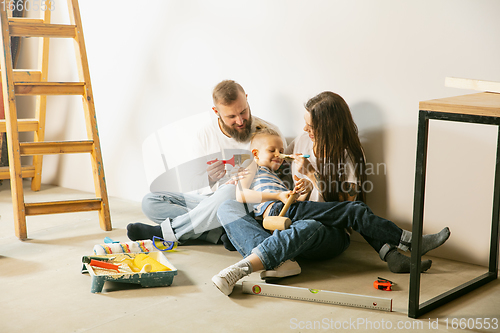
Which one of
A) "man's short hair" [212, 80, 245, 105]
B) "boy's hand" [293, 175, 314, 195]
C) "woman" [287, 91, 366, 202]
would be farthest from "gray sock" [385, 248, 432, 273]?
"man's short hair" [212, 80, 245, 105]

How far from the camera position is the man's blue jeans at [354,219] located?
1923 mm

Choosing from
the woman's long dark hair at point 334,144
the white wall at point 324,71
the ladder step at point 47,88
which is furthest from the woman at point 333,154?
the ladder step at point 47,88

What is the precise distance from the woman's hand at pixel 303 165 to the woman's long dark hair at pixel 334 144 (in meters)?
0.04

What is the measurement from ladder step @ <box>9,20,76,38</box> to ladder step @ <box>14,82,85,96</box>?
258 millimetres

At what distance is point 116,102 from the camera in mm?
3295

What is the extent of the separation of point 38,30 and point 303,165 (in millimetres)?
1552

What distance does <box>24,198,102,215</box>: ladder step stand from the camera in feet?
8.14

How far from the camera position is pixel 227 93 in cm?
238

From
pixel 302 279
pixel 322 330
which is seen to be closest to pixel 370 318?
pixel 322 330

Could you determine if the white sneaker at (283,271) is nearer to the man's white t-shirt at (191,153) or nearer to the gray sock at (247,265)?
the gray sock at (247,265)

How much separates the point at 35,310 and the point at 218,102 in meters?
1.28

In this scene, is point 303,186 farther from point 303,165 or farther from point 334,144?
point 334,144

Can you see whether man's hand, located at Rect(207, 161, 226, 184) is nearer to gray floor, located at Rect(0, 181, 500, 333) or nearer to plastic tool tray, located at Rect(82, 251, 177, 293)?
gray floor, located at Rect(0, 181, 500, 333)

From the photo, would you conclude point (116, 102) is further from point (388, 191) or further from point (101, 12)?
point (388, 191)
